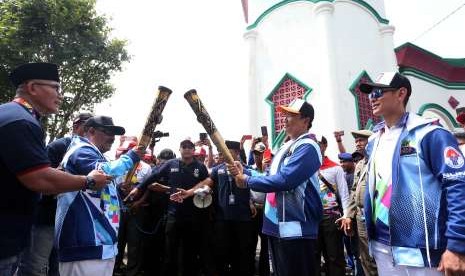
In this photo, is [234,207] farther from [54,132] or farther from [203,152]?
[54,132]

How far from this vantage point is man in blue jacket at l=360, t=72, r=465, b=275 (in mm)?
2074

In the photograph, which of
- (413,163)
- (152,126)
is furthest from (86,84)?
(413,163)

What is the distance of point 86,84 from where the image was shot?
15406mm

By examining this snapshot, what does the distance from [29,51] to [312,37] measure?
10.5 meters

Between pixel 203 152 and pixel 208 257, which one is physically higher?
pixel 203 152

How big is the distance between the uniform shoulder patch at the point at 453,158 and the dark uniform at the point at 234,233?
3.82 meters

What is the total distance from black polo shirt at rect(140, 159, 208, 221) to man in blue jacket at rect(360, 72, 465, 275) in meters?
3.55

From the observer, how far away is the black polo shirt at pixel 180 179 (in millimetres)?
5648

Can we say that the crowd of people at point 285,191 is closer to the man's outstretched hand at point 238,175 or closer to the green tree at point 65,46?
the man's outstretched hand at point 238,175

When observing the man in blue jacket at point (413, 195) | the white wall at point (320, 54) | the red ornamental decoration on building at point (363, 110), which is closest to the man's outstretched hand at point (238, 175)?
the man in blue jacket at point (413, 195)

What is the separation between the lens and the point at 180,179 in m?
5.84

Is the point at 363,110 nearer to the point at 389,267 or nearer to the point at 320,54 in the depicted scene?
the point at 320,54

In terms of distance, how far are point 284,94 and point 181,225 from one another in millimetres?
7448

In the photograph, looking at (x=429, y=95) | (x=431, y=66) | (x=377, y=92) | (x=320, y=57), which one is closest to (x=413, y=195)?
(x=377, y=92)
